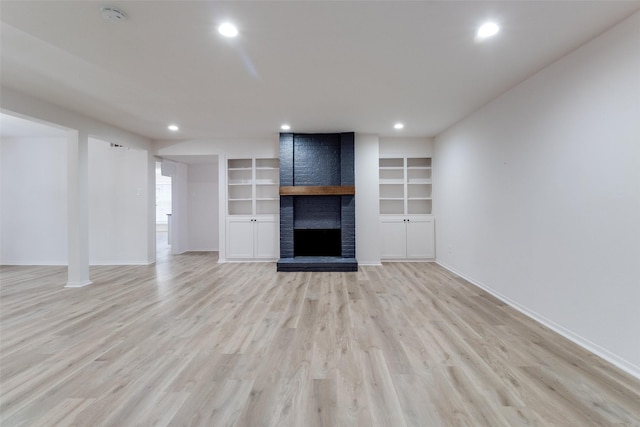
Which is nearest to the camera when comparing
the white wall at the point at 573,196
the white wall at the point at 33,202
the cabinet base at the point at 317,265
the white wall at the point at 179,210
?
the white wall at the point at 573,196

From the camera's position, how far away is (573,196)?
2369mm

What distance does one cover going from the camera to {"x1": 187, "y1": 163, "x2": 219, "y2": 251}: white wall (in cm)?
729

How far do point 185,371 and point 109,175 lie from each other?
5314mm

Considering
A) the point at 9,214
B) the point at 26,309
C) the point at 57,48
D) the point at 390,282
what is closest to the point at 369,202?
the point at 390,282

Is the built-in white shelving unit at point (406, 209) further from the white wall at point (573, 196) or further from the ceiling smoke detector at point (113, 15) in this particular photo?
the ceiling smoke detector at point (113, 15)

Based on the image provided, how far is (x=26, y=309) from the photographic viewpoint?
3.14m

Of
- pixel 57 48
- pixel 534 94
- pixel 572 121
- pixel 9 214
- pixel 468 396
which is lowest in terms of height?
pixel 468 396

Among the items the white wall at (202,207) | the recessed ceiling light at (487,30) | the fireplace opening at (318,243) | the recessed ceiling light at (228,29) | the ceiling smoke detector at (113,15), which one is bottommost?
the fireplace opening at (318,243)

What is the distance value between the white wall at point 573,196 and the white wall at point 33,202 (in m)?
7.74

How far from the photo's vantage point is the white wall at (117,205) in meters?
5.55

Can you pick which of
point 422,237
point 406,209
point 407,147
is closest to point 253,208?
point 406,209

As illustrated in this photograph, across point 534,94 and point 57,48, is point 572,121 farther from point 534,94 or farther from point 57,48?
point 57,48

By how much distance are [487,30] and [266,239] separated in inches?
188

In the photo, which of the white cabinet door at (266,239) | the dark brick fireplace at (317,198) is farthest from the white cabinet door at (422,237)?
the white cabinet door at (266,239)
